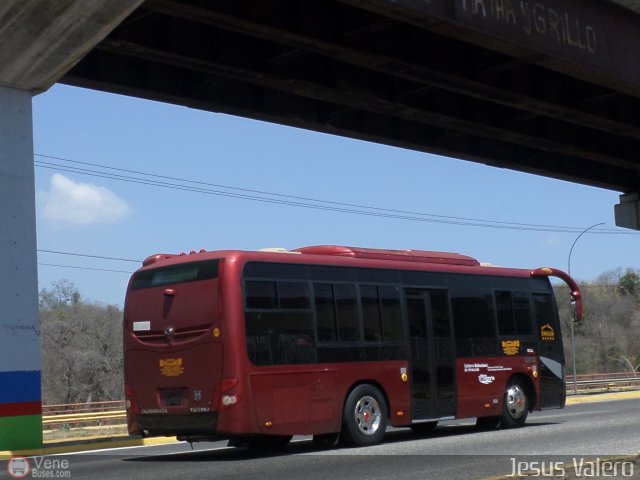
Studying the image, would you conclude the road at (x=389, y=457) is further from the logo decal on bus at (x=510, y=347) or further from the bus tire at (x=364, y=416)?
the logo decal on bus at (x=510, y=347)

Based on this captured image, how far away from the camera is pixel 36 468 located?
1272 centimetres

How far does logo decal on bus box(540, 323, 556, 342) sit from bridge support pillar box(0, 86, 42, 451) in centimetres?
1037

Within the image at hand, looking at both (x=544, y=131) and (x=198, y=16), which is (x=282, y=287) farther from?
(x=544, y=131)

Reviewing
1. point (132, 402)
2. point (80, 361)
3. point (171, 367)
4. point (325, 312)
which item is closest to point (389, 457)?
point (325, 312)

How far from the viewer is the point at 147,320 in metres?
15.2

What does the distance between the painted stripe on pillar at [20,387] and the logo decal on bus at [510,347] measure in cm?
895

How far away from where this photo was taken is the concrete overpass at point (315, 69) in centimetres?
1309

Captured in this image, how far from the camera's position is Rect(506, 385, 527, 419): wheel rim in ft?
61.6

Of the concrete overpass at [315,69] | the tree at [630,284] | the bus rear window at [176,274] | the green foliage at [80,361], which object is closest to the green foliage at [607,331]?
the tree at [630,284]

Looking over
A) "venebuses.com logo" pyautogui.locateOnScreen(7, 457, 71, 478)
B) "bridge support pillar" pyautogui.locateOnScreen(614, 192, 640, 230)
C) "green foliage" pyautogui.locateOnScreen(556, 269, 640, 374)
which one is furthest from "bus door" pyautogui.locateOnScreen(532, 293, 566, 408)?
"green foliage" pyautogui.locateOnScreen(556, 269, 640, 374)

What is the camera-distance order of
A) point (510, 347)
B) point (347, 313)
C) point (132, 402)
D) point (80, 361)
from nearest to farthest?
point (132, 402)
point (347, 313)
point (510, 347)
point (80, 361)

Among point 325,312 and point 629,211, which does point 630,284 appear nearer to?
point 629,211

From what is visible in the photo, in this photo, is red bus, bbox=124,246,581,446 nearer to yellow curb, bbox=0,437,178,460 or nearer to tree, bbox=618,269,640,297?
yellow curb, bbox=0,437,178,460

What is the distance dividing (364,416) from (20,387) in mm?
5266
